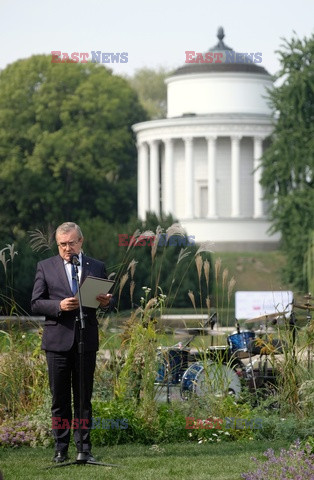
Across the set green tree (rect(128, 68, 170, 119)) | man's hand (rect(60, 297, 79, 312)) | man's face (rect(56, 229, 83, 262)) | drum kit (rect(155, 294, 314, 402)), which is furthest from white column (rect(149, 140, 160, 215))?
man's hand (rect(60, 297, 79, 312))

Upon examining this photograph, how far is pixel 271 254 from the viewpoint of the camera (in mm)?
59719

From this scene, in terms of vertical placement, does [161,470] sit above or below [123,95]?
below

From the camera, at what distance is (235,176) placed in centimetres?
7144

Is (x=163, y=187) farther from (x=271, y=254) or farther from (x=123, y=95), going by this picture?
(x=271, y=254)

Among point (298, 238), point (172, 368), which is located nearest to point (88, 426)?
point (172, 368)

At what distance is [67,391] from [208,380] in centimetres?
221

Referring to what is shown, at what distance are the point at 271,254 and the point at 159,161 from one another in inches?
593

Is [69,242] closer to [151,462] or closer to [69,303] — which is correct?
[69,303]

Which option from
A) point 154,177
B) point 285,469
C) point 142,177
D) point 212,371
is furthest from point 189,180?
point 285,469

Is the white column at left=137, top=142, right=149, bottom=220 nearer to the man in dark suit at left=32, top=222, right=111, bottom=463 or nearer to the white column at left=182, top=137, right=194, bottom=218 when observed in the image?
the white column at left=182, top=137, right=194, bottom=218

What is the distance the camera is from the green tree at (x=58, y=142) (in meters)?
62.4

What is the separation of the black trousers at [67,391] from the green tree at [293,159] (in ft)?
113

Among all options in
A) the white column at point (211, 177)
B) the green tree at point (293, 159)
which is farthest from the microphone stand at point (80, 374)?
the white column at point (211, 177)

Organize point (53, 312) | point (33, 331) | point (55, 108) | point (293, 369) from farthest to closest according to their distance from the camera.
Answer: point (55, 108) < point (33, 331) < point (293, 369) < point (53, 312)
